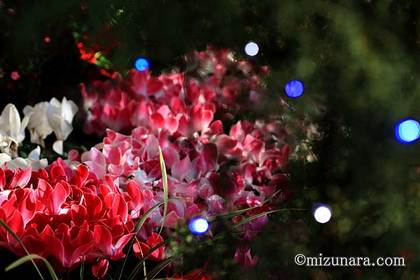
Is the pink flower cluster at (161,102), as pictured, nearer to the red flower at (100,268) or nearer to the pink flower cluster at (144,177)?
the pink flower cluster at (144,177)

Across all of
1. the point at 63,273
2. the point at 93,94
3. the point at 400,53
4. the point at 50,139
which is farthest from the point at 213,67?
→ the point at 400,53

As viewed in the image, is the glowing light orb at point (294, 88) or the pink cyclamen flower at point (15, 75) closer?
the glowing light orb at point (294, 88)

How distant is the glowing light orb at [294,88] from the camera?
0.89m

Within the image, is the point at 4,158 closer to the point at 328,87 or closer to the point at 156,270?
the point at 156,270

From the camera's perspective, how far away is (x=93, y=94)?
98.8 inches

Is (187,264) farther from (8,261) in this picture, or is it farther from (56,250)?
(8,261)

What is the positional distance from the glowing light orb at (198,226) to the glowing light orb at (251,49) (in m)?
0.31

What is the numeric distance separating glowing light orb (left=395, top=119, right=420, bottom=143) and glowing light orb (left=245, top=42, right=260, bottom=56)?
29 centimetres

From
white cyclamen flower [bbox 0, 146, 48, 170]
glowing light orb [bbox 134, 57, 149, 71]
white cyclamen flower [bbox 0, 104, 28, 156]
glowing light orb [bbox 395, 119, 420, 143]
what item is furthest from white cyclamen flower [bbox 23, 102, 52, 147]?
glowing light orb [bbox 395, 119, 420, 143]

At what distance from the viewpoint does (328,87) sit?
845mm

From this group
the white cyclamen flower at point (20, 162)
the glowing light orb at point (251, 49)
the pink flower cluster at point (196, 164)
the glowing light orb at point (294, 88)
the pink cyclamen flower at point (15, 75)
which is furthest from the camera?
the pink cyclamen flower at point (15, 75)

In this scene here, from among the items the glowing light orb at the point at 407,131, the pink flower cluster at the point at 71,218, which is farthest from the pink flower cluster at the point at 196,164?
the glowing light orb at the point at 407,131

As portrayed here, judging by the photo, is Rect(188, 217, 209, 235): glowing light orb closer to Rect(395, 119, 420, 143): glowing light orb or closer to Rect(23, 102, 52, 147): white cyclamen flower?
Rect(395, 119, 420, 143): glowing light orb

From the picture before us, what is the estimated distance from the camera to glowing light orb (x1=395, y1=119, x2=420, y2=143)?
0.78 m
